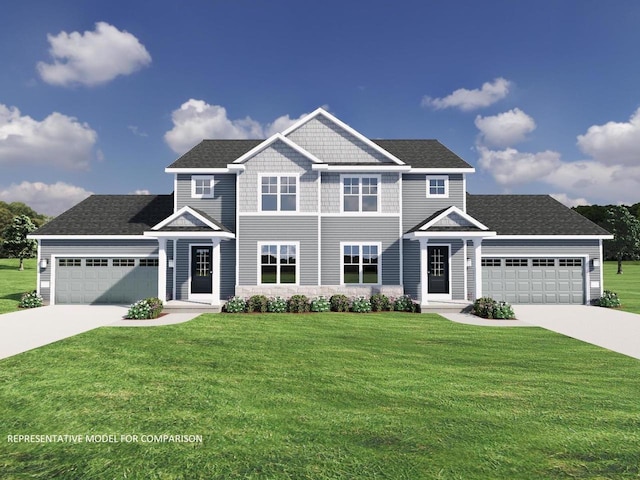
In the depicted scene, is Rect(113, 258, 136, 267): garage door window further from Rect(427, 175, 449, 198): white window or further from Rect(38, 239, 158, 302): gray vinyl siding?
Rect(427, 175, 449, 198): white window

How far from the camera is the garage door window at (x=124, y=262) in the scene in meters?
19.6

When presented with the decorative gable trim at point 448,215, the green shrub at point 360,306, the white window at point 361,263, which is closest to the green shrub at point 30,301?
the white window at point 361,263

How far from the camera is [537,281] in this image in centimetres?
1970

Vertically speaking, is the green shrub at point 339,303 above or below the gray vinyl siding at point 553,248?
below

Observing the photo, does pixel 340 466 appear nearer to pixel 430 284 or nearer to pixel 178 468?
pixel 178 468

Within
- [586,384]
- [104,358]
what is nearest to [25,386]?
[104,358]

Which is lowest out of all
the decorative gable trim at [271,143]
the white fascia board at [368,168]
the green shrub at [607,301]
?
the green shrub at [607,301]

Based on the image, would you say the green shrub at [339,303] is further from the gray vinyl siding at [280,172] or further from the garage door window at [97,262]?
the garage door window at [97,262]

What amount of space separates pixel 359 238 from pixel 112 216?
14669mm

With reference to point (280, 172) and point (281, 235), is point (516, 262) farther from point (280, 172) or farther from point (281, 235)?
point (280, 172)

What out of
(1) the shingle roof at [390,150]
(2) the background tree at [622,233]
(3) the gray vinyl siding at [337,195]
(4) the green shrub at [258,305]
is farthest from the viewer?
(2) the background tree at [622,233]

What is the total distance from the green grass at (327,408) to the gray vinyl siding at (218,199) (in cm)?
966

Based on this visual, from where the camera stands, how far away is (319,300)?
56.7 feet

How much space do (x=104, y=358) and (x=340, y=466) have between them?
7542 mm
